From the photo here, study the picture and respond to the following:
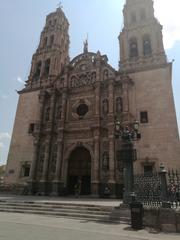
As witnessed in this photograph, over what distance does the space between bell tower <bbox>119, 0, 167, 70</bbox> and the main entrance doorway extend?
34.5 ft

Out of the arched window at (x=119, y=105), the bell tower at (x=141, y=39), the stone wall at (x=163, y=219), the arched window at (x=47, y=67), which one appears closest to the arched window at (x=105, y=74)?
the bell tower at (x=141, y=39)

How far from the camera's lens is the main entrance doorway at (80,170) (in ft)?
66.9

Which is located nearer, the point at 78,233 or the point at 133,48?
the point at 78,233

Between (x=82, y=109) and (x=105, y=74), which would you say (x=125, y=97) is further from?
(x=82, y=109)

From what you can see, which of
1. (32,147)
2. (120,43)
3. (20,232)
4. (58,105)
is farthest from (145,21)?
(20,232)

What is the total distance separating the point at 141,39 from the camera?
24766 millimetres

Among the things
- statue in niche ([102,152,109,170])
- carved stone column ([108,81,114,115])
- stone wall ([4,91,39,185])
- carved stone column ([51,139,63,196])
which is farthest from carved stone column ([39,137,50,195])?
carved stone column ([108,81,114,115])

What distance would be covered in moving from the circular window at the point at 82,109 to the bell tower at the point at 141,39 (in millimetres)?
6090

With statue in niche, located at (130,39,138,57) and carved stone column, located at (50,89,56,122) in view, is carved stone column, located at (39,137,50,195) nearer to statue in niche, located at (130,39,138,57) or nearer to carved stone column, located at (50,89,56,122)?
carved stone column, located at (50,89,56,122)

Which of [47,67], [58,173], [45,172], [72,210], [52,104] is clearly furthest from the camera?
[47,67]

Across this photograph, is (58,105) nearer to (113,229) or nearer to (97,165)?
(97,165)

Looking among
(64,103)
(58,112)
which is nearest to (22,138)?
(58,112)

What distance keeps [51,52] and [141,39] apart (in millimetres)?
12026

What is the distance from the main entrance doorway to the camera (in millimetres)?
20391
